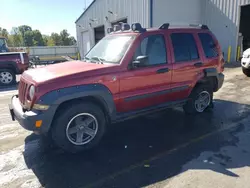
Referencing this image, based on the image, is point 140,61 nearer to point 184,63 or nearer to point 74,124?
point 184,63

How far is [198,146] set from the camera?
387 cm

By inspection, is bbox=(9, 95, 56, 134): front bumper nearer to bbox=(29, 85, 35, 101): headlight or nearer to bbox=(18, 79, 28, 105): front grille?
bbox=(29, 85, 35, 101): headlight

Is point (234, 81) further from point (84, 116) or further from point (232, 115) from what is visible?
point (84, 116)

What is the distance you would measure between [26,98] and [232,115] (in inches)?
185

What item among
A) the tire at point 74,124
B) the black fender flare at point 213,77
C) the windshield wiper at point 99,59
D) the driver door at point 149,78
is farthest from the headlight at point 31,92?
the black fender flare at point 213,77

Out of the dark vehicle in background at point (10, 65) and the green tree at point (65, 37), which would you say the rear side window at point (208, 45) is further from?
the green tree at point (65, 37)

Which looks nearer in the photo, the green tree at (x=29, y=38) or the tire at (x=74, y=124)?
the tire at (x=74, y=124)

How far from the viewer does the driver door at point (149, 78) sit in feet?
13.2

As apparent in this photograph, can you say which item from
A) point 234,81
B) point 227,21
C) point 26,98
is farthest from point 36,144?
point 227,21

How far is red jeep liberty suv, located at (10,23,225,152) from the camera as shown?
11.2 feet

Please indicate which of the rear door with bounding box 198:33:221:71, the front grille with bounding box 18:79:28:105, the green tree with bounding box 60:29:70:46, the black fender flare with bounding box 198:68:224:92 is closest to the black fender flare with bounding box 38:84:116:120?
the front grille with bounding box 18:79:28:105

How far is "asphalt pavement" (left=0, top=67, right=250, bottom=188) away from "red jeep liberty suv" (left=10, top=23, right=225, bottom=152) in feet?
1.40

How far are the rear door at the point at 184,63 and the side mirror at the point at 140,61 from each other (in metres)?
0.96

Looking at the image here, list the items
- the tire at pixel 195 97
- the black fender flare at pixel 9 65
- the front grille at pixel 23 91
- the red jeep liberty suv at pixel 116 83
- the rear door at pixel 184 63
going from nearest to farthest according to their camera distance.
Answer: the red jeep liberty suv at pixel 116 83
the front grille at pixel 23 91
the rear door at pixel 184 63
the tire at pixel 195 97
the black fender flare at pixel 9 65
